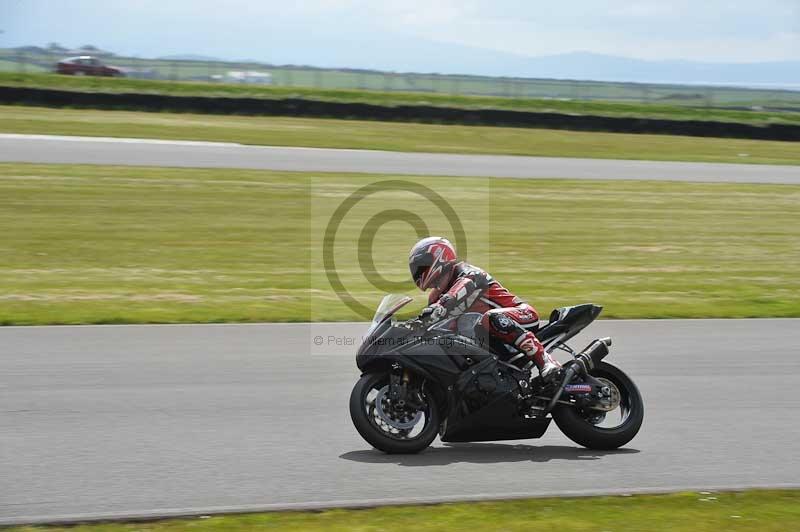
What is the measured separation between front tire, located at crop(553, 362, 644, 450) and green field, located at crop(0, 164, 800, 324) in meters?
5.73

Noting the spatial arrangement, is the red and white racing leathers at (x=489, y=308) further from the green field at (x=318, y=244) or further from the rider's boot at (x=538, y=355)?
the green field at (x=318, y=244)

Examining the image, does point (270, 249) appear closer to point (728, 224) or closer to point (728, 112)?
point (728, 224)

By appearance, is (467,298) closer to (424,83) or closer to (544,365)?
(544,365)

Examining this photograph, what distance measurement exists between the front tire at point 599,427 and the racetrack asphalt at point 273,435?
0.33 feet

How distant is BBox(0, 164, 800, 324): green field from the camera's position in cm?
1373

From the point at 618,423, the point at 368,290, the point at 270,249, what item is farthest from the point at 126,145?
the point at 618,423

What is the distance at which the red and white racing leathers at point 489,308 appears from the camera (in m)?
7.15

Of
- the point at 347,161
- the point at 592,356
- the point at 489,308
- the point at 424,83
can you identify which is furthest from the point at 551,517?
the point at 424,83

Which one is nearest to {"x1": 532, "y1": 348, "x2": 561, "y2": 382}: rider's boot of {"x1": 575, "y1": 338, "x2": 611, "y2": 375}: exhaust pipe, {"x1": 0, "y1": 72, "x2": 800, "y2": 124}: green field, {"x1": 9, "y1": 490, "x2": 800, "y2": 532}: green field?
{"x1": 575, "y1": 338, "x2": 611, "y2": 375}: exhaust pipe

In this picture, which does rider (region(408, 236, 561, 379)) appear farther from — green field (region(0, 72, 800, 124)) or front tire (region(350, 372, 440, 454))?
green field (region(0, 72, 800, 124))

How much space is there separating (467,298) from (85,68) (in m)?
47.0

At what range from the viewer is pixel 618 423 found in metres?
A: 7.84

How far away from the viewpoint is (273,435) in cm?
745

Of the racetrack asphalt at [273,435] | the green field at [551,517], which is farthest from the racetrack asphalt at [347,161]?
the green field at [551,517]
